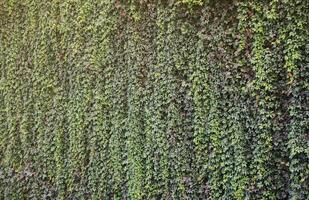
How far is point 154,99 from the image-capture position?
4.56 metres

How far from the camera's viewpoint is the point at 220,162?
4.07 metres

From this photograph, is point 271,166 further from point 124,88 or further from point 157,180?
point 124,88

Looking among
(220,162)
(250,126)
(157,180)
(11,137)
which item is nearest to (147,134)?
(157,180)

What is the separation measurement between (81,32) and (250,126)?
2.38m

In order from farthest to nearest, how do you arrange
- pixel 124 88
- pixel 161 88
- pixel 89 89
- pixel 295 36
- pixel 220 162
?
pixel 89 89, pixel 124 88, pixel 161 88, pixel 220 162, pixel 295 36

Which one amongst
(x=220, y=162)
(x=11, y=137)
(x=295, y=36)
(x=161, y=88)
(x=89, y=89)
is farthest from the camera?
(x=11, y=137)

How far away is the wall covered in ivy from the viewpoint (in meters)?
3.76

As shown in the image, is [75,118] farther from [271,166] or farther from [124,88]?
[271,166]

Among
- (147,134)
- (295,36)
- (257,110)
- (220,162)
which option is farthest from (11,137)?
(295,36)

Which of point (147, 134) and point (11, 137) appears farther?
point (11, 137)

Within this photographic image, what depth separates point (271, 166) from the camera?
379 centimetres

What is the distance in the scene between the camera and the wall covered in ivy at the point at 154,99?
3758mm

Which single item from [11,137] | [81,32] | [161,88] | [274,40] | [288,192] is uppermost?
[81,32]

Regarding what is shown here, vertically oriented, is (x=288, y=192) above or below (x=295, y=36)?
below
